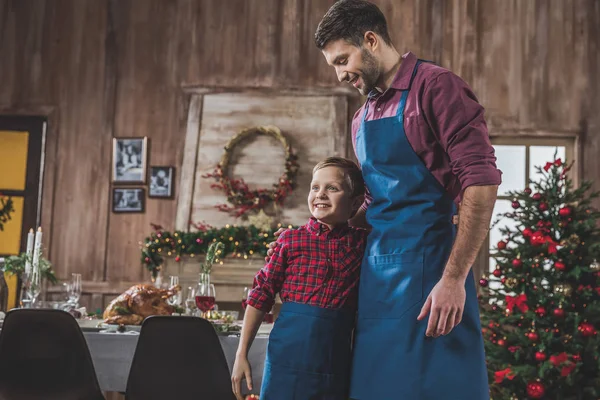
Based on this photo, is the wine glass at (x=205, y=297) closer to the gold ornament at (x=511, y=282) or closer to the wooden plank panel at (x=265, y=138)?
the gold ornament at (x=511, y=282)

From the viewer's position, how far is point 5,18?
7.15 meters

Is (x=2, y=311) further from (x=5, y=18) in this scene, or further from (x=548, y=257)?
(x=5, y=18)

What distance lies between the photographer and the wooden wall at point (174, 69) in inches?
267

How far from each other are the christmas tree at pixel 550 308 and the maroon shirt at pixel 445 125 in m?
3.09

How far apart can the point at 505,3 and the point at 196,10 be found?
9.83ft

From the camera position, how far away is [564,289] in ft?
14.9

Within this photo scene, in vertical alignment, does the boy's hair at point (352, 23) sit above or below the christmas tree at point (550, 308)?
above

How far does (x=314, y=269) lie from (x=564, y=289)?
3195mm

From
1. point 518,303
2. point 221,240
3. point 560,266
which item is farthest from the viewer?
point 221,240

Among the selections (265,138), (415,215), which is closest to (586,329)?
(415,215)

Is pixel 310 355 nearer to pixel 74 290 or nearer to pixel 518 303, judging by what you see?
pixel 74 290

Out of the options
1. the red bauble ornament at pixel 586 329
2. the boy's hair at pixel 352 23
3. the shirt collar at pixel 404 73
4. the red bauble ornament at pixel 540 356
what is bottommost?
the red bauble ornament at pixel 540 356

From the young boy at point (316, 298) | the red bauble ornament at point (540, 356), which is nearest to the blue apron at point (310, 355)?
the young boy at point (316, 298)

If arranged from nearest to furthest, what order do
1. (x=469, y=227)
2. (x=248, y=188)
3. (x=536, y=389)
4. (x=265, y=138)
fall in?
(x=469, y=227) < (x=536, y=389) < (x=248, y=188) < (x=265, y=138)
